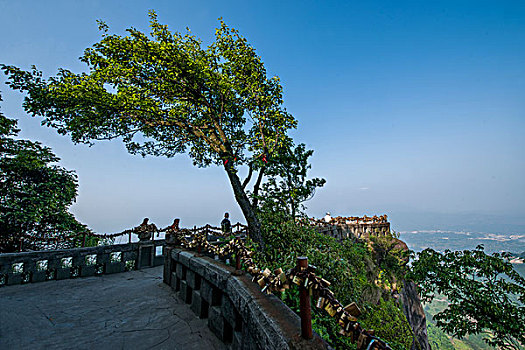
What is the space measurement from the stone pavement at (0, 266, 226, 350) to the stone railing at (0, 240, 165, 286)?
0.54 meters

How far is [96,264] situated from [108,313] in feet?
14.7

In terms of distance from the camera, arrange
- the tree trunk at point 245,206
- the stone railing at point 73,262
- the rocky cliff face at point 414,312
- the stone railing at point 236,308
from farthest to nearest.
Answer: the rocky cliff face at point 414,312 < the tree trunk at point 245,206 < the stone railing at point 73,262 < the stone railing at point 236,308

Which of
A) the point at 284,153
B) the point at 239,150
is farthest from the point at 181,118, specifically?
the point at 284,153

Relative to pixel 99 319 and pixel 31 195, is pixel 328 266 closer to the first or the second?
pixel 99 319

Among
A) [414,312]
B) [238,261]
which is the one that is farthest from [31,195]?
[414,312]

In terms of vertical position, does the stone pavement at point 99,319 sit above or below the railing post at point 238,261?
below

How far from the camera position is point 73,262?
26.2 feet

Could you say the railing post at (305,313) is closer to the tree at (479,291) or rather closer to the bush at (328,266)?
the bush at (328,266)

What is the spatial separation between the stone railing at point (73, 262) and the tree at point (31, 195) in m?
3.20

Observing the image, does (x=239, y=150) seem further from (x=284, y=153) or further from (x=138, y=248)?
(x=138, y=248)

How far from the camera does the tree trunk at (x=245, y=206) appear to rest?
835 cm

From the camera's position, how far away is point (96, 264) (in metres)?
8.41

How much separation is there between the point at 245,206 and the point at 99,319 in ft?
16.8

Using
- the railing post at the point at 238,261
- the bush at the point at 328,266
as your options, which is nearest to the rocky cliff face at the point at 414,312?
the bush at the point at 328,266
